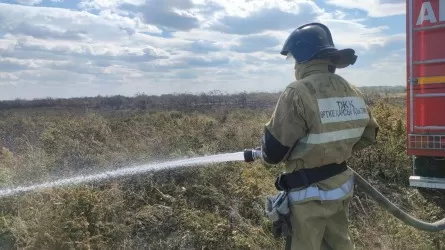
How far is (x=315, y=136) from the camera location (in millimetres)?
2791

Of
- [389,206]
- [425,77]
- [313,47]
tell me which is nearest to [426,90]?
[425,77]

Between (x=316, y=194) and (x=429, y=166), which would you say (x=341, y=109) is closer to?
(x=316, y=194)

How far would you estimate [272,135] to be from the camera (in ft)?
9.16

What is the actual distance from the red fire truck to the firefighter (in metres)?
2.17

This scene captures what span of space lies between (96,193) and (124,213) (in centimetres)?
39

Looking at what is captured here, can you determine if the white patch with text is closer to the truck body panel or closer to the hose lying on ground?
the hose lying on ground

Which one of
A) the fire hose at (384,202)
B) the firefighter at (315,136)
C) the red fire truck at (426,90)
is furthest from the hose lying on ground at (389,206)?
the red fire truck at (426,90)

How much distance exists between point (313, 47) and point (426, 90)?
8.59 ft

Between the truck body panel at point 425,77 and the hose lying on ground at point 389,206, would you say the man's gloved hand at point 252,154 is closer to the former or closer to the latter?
the hose lying on ground at point 389,206

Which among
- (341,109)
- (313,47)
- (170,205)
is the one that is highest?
(313,47)

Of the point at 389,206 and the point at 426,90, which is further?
the point at 426,90

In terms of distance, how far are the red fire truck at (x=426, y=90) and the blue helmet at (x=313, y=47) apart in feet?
7.48

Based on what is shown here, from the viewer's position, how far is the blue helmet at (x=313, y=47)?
9.59ft

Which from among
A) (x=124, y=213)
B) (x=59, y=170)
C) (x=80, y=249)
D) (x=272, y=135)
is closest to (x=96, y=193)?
(x=124, y=213)
